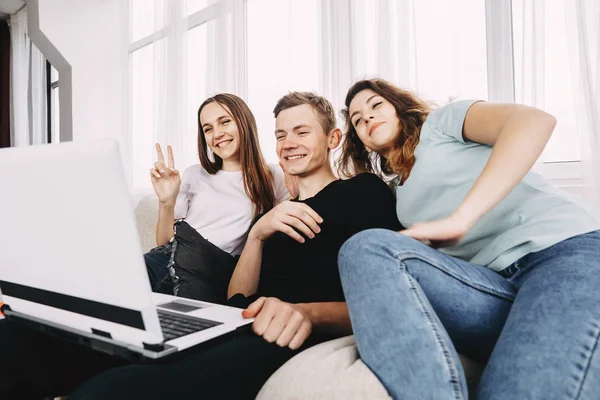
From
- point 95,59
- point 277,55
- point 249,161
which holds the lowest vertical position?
point 249,161

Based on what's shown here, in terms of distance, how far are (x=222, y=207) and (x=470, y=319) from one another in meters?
1.12

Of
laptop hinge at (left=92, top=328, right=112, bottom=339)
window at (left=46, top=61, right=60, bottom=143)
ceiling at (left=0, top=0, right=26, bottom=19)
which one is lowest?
laptop hinge at (left=92, top=328, right=112, bottom=339)

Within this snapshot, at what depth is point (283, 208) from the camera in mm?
1201

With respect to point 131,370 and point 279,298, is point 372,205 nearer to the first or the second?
point 279,298

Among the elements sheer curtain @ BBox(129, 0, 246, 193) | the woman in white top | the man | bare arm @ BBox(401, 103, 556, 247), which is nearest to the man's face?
the man

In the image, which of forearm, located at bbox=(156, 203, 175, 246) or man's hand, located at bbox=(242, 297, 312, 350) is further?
forearm, located at bbox=(156, 203, 175, 246)

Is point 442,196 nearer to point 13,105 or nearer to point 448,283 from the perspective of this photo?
point 448,283

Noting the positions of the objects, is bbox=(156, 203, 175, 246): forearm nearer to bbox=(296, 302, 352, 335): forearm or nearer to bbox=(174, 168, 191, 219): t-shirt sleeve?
bbox=(174, 168, 191, 219): t-shirt sleeve

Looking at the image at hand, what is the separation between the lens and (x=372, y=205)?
1195mm

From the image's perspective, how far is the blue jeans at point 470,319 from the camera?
66 centimetres

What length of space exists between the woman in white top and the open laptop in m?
0.81

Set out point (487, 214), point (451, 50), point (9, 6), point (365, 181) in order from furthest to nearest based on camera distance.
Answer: point (9, 6), point (451, 50), point (365, 181), point (487, 214)

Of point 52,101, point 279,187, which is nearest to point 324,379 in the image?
point 279,187

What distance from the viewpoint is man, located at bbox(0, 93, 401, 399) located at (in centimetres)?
69
